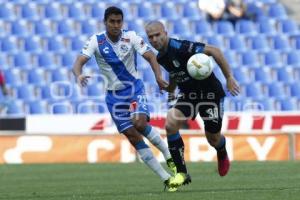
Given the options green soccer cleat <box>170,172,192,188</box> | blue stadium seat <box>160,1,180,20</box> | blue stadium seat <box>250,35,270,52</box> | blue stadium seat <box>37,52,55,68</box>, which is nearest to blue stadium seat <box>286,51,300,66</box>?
blue stadium seat <box>250,35,270,52</box>

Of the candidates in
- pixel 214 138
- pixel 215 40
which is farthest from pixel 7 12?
pixel 214 138

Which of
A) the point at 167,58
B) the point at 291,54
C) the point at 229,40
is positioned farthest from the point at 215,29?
the point at 167,58

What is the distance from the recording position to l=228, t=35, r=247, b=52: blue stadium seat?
2399 centimetres

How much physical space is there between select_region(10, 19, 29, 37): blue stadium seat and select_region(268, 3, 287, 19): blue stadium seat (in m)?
7.13

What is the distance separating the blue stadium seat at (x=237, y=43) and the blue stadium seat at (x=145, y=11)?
2272 millimetres

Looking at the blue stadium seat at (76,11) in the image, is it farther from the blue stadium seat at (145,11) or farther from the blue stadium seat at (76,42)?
the blue stadium seat at (145,11)

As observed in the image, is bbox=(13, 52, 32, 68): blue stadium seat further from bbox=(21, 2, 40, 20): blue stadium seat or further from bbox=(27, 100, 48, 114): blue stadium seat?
bbox=(27, 100, 48, 114): blue stadium seat

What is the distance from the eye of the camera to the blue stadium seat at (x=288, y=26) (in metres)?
24.8

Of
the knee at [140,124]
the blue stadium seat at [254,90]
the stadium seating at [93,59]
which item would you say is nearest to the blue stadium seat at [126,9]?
the stadium seating at [93,59]

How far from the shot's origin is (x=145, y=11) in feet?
79.3

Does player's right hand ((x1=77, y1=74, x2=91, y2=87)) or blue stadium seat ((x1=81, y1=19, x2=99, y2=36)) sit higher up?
blue stadium seat ((x1=81, y1=19, x2=99, y2=36))

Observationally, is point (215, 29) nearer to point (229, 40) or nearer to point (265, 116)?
point (229, 40)

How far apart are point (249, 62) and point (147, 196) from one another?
15.2 metres

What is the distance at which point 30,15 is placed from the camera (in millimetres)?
23438
